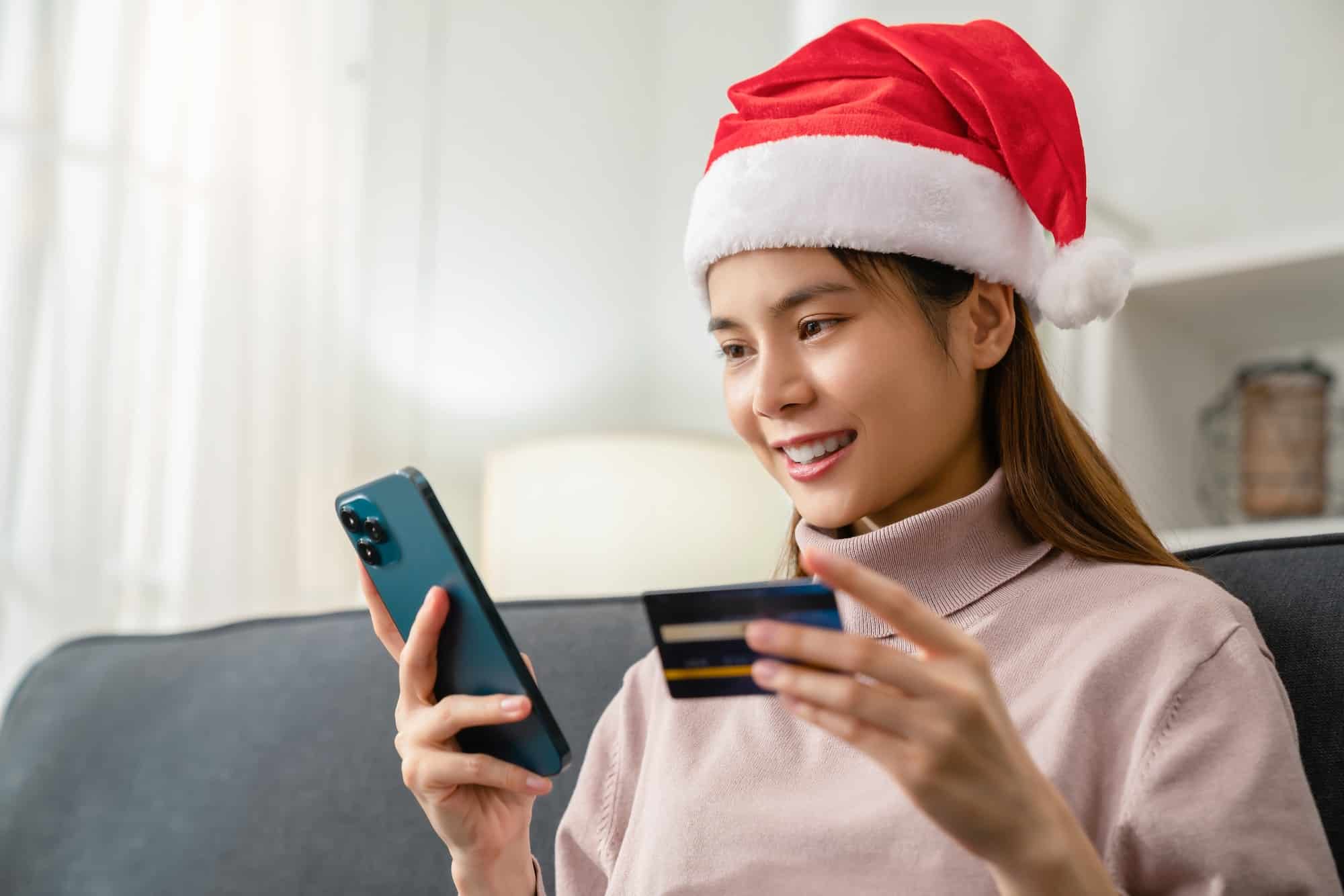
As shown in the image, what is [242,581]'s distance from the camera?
85.4 inches

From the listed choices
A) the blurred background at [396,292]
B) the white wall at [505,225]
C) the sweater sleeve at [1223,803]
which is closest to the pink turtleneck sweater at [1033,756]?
the sweater sleeve at [1223,803]

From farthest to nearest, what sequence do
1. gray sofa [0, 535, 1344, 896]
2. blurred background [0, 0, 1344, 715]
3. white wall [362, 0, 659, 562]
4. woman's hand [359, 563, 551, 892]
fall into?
white wall [362, 0, 659, 562] < blurred background [0, 0, 1344, 715] < gray sofa [0, 535, 1344, 896] < woman's hand [359, 563, 551, 892]

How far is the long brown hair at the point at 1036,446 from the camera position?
0.87 metres

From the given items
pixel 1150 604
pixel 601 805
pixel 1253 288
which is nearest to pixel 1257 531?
pixel 1253 288

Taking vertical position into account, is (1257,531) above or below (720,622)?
below

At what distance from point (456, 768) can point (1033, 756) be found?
35 cm

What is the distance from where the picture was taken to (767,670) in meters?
0.52

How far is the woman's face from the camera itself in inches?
33.1

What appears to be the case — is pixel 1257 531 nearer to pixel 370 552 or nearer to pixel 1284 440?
pixel 1284 440

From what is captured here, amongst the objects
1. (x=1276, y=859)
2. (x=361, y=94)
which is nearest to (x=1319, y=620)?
(x=1276, y=859)

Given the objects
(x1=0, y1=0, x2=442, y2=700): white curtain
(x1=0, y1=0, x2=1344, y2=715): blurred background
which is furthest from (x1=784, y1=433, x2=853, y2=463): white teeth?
(x1=0, y1=0, x2=442, y2=700): white curtain

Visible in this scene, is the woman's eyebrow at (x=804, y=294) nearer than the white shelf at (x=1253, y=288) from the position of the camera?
Yes

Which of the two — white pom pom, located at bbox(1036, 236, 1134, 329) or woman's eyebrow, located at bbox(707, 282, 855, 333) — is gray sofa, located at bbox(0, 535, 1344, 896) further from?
woman's eyebrow, located at bbox(707, 282, 855, 333)

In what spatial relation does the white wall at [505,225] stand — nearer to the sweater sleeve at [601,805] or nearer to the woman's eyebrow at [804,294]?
the sweater sleeve at [601,805]
